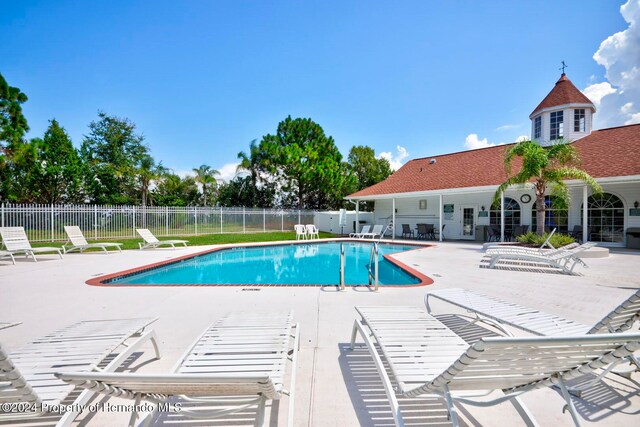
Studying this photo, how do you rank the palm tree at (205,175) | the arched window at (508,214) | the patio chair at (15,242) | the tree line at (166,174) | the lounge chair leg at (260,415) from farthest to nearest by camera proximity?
the palm tree at (205,175) < the tree line at (166,174) < the arched window at (508,214) < the patio chair at (15,242) < the lounge chair leg at (260,415)

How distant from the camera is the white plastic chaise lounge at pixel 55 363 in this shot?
1.49 m

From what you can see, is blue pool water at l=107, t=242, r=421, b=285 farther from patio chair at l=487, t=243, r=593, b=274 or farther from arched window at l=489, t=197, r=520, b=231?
arched window at l=489, t=197, r=520, b=231

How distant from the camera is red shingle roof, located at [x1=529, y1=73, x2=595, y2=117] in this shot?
16300 millimetres

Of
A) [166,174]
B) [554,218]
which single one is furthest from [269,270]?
[166,174]

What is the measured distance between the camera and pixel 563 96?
16531mm

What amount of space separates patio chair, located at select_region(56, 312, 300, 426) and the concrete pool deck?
43 cm

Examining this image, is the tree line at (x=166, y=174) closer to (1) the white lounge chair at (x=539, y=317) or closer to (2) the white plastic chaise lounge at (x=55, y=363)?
(1) the white lounge chair at (x=539, y=317)

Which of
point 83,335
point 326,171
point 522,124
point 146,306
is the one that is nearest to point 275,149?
point 326,171

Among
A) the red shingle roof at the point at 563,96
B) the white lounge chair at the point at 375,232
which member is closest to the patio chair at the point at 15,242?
the white lounge chair at the point at 375,232

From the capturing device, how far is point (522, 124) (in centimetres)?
1973

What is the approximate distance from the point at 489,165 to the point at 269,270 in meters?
14.4

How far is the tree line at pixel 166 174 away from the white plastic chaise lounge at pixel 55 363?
2259 centimetres

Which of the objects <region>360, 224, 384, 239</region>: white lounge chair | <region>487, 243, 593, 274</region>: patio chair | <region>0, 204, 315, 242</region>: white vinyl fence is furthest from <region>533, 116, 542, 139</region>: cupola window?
<region>0, 204, 315, 242</region>: white vinyl fence

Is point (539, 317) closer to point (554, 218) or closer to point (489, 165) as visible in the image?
point (554, 218)
